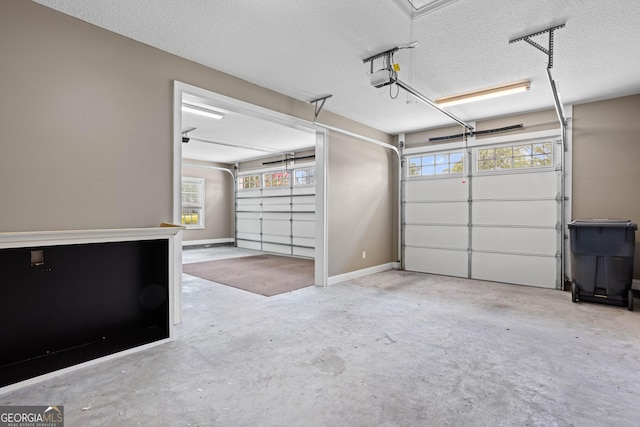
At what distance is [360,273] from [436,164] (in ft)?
8.58

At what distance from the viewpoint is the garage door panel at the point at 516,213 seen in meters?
4.90

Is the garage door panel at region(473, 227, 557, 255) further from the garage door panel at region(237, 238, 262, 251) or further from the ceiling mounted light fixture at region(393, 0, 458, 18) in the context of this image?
the garage door panel at region(237, 238, 262, 251)

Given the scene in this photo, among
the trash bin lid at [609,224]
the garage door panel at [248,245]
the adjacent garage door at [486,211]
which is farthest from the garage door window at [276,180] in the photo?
the trash bin lid at [609,224]

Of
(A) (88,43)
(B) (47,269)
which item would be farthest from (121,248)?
(A) (88,43)

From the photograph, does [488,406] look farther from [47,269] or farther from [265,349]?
[47,269]

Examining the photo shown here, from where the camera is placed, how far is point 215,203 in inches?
407

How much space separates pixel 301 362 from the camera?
244cm

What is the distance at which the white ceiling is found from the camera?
2.47 metres

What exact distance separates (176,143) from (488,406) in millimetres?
3402

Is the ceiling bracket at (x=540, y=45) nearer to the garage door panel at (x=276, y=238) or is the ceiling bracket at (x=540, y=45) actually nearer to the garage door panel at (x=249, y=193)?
the garage door panel at (x=276, y=238)

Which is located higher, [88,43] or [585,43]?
[585,43]

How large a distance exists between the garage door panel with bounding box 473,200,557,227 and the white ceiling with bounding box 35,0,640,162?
5.58 feet

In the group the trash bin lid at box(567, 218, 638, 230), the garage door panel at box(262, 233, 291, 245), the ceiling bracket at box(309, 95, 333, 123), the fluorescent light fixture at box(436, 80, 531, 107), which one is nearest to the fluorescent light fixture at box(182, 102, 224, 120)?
the ceiling bracket at box(309, 95, 333, 123)

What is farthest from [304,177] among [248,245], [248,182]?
[248,245]
